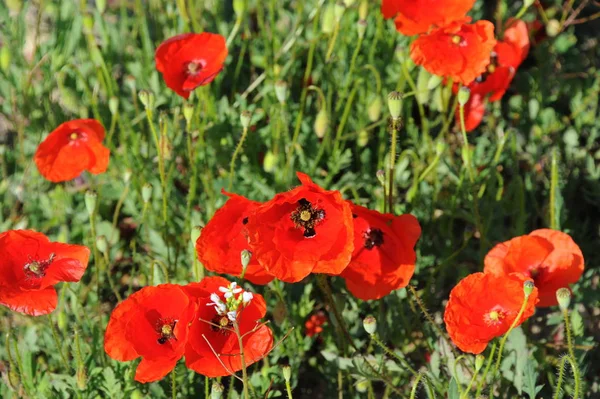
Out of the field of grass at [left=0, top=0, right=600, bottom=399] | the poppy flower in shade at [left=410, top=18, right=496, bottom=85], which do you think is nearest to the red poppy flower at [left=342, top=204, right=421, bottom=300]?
the field of grass at [left=0, top=0, right=600, bottom=399]

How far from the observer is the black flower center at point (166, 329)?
77.9 inches

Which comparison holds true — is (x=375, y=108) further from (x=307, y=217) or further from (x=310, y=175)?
(x=307, y=217)

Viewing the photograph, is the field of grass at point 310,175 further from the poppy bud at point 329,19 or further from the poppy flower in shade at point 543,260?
the poppy flower in shade at point 543,260

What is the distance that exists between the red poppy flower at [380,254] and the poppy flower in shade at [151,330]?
1.55ft

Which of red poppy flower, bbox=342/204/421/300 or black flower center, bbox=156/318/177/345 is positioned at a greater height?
red poppy flower, bbox=342/204/421/300

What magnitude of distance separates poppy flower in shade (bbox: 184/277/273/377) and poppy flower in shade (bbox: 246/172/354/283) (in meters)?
0.11

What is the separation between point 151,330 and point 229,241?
0.30m

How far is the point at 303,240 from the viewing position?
1.98m

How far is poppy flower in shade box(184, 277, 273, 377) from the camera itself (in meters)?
1.86

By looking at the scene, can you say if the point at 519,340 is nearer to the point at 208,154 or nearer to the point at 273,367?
the point at 273,367

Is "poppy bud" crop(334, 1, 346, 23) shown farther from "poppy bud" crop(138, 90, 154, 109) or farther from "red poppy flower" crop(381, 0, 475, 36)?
"poppy bud" crop(138, 90, 154, 109)

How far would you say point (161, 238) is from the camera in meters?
2.72

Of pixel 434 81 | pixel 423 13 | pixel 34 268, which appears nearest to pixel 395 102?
pixel 434 81

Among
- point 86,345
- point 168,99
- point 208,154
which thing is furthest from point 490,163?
point 86,345
